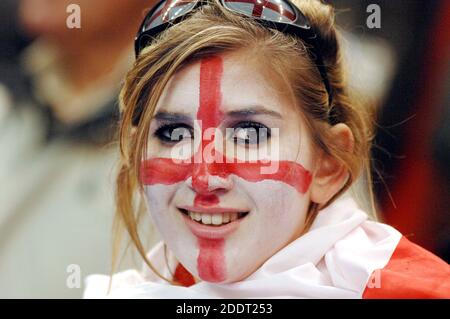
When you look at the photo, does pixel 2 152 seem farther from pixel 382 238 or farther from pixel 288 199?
pixel 382 238

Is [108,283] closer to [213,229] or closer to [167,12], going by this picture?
[213,229]

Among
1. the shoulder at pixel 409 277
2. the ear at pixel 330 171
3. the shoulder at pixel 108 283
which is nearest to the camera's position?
the shoulder at pixel 409 277

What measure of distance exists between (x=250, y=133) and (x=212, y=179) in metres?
0.11

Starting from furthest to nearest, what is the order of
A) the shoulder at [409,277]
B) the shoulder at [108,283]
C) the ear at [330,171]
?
the shoulder at [108,283] → the ear at [330,171] → the shoulder at [409,277]

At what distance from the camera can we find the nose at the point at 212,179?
4.28ft

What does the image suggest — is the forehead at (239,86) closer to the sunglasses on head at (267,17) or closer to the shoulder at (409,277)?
the sunglasses on head at (267,17)

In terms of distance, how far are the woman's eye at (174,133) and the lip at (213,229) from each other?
17 cm

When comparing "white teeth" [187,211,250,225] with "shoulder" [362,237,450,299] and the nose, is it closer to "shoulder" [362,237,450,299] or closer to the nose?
the nose

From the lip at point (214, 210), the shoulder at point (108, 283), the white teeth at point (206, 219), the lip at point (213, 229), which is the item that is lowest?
the shoulder at point (108, 283)

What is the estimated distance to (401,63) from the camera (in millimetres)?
1445

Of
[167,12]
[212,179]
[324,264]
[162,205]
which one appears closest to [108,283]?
[162,205]

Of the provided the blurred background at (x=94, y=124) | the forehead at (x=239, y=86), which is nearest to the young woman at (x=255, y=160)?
the forehead at (x=239, y=86)

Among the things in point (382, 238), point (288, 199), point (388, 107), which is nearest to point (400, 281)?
point (382, 238)

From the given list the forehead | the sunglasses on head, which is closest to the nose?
the forehead
